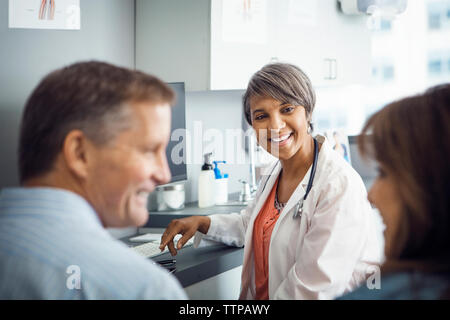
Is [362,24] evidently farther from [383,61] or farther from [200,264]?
[200,264]

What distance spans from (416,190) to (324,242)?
1.96ft

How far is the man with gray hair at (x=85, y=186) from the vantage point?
0.67 m

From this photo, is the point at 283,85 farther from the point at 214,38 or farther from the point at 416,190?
the point at 416,190

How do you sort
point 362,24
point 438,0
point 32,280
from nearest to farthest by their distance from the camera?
point 32,280, point 362,24, point 438,0

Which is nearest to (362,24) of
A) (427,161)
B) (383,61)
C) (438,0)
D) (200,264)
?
(383,61)

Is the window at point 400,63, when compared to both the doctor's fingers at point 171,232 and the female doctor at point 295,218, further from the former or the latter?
the doctor's fingers at point 171,232

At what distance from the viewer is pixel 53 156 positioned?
0.76m

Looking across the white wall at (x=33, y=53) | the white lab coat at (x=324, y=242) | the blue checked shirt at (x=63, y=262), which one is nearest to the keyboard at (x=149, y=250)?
the white lab coat at (x=324, y=242)

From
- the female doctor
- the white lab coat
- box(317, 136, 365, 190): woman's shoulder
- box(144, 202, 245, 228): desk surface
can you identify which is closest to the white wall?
the female doctor

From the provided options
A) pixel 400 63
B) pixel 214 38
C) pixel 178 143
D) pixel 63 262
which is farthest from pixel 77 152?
pixel 400 63

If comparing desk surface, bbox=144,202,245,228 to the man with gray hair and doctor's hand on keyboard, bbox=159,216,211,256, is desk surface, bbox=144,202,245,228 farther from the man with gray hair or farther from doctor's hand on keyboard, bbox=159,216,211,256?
the man with gray hair

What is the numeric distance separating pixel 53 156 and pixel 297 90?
0.95 m

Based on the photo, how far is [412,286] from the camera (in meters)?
0.71

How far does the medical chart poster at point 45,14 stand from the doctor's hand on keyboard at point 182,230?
79 centimetres
